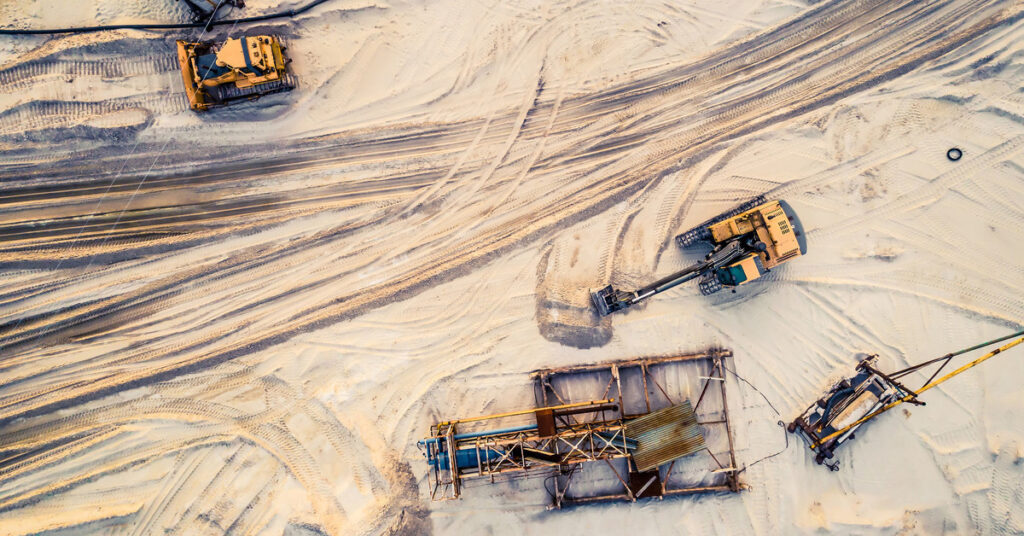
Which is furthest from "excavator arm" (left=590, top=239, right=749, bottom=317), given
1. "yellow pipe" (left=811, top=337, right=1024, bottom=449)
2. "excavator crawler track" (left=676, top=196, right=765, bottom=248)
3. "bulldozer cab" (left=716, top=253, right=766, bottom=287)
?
"yellow pipe" (left=811, top=337, right=1024, bottom=449)

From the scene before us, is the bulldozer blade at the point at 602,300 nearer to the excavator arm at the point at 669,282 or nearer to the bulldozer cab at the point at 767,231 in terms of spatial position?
the excavator arm at the point at 669,282

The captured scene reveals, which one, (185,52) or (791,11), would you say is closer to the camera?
(185,52)

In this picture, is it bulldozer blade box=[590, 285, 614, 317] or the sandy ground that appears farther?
the sandy ground

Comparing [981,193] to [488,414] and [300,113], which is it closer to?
[488,414]

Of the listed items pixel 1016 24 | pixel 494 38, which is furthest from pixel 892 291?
pixel 494 38

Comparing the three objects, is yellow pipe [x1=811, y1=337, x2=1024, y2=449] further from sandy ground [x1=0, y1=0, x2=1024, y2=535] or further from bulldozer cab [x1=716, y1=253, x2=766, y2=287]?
bulldozer cab [x1=716, y1=253, x2=766, y2=287]

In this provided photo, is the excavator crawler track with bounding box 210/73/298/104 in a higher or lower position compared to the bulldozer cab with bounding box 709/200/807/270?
higher
